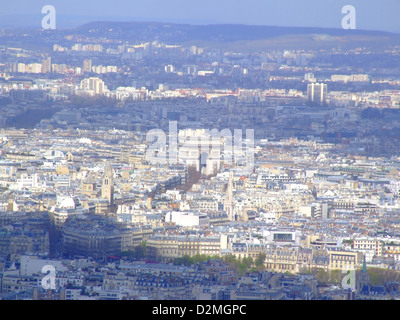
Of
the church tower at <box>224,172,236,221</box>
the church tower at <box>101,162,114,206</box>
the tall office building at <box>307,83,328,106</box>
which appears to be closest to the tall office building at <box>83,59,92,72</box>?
the tall office building at <box>307,83,328,106</box>

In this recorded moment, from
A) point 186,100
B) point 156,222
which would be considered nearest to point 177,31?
point 186,100

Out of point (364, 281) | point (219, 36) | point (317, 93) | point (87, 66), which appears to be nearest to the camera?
point (364, 281)

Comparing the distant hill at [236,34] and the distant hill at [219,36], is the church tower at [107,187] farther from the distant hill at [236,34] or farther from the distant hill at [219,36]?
the distant hill at [236,34]

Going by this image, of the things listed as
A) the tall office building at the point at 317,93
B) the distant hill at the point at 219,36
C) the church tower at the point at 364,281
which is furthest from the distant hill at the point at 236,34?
the church tower at the point at 364,281

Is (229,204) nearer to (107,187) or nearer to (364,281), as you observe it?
(107,187)

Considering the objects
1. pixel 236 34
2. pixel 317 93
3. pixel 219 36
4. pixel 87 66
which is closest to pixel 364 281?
pixel 317 93

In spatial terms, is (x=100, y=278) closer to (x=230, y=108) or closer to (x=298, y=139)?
(x=298, y=139)

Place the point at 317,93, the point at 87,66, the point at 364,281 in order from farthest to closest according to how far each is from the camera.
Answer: the point at 87,66 < the point at 317,93 < the point at 364,281

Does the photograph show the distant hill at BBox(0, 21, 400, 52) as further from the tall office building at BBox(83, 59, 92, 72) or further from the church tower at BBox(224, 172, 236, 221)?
the church tower at BBox(224, 172, 236, 221)
